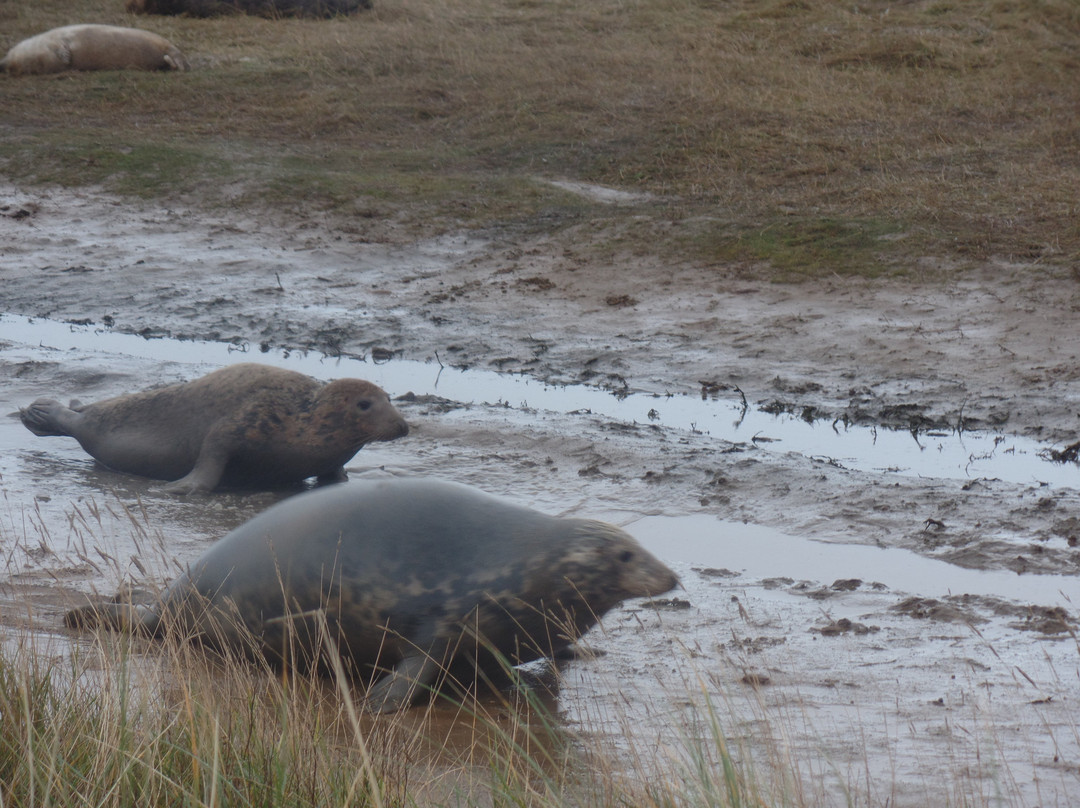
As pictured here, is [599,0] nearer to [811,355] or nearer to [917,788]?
[811,355]

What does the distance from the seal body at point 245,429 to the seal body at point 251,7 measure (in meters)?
14.7

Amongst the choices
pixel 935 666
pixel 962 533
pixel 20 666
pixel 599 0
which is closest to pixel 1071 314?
pixel 962 533

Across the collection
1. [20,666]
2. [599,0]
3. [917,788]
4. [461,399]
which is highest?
[599,0]

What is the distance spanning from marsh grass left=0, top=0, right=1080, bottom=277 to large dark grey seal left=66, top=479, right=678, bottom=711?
5673mm

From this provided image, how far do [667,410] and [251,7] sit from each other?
15.0 meters

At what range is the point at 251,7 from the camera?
1922 centimetres

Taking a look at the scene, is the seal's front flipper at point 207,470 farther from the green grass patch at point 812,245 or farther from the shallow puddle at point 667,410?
the green grass patch at point 812,245

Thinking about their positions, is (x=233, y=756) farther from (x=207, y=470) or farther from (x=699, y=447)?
(x=699, y=447)

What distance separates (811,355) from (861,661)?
157 inches

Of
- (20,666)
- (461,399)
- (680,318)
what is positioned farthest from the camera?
(680,318)

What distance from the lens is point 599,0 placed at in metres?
20.2

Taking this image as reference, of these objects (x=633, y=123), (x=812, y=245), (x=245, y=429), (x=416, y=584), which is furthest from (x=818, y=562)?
(x=633, y=123)

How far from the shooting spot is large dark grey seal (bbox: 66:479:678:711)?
3525mm

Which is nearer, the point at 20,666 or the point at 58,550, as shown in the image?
the point at 20,666
